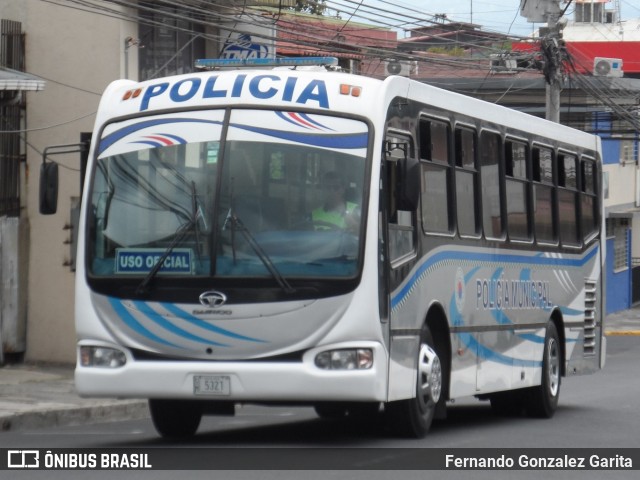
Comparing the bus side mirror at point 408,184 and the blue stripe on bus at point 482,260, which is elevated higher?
the bus side mirror at point 408,184

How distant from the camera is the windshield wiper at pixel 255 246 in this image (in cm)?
1005

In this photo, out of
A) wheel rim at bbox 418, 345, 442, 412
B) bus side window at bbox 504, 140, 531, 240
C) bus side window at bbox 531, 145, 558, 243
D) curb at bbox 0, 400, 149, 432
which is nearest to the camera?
wheel rim at bbox 418, 345, 442, 412

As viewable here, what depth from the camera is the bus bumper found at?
9922mm

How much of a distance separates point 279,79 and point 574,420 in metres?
6.06

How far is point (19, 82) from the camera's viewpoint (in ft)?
60.0

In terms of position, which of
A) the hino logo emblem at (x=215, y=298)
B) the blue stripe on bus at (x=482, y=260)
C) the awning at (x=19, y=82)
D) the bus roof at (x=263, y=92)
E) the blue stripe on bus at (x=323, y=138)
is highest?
the awning at (x=19, y=82)

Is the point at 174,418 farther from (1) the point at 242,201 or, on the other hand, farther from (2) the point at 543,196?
(2) the point at 543,196

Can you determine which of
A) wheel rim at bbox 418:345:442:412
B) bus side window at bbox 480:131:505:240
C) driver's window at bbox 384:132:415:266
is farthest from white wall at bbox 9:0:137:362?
driver's window at bbox 384:132:415:266

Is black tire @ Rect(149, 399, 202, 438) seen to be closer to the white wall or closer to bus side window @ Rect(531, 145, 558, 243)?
bus side window @ Rect(531, 145, 558, 243)

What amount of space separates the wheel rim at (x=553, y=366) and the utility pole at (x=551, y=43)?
504 inches

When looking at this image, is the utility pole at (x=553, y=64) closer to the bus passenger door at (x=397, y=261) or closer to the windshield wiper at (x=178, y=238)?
the bus passenger door at (x=397, y=261)

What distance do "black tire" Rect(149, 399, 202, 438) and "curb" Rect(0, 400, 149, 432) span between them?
9.46 ft

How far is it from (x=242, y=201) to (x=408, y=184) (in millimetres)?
1284

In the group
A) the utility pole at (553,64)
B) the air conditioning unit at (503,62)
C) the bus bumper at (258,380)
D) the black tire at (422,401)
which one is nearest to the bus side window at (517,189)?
the black tire at (422,401)
